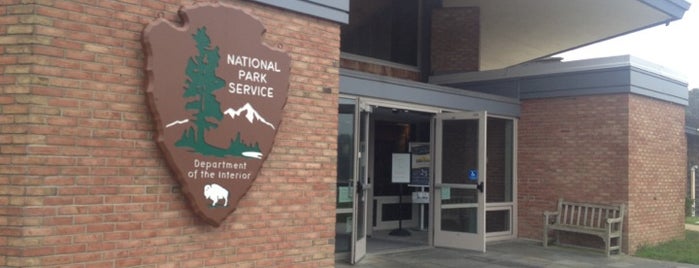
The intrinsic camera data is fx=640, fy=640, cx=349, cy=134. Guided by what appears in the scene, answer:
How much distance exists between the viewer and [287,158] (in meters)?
5.93

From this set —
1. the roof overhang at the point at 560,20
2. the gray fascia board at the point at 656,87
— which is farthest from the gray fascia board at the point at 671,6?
the gray fascia board at the point at 656,87

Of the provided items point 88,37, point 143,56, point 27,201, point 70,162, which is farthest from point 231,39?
point 27,201

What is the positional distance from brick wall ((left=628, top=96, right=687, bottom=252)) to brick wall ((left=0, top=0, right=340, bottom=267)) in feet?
24.6

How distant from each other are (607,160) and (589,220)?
108 centimetres

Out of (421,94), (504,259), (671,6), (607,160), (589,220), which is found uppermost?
(671,6)

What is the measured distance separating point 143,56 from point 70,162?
96 cm

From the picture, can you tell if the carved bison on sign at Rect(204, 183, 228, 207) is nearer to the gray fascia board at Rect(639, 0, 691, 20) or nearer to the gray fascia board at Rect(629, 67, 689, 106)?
the gray fascia board at Rect(629, 67, 689, 106)

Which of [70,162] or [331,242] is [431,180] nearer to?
[331,242]

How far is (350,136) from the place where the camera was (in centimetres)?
880

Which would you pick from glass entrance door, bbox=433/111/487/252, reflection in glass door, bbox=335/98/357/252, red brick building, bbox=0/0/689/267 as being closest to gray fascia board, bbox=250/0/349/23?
red brick building, bbox=0/0/689/267

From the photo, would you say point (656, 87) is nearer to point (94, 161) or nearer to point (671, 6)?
point (671, 6)

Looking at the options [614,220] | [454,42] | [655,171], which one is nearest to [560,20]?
[454,42]

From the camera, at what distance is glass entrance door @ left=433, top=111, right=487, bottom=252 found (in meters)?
10.4

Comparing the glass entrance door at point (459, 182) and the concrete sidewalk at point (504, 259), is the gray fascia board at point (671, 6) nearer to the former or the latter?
the glass entrance door at point (459, 182)
